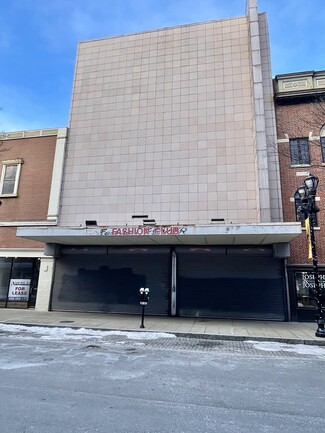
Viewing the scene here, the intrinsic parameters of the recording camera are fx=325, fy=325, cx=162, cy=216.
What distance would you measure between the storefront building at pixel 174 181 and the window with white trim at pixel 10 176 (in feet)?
11.6

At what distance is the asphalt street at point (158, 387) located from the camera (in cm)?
454

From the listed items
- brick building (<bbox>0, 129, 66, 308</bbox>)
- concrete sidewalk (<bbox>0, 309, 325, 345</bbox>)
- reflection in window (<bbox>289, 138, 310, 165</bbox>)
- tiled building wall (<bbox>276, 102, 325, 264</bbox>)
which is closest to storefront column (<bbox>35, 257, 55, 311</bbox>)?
brick building (<bbox>0, 129, 66, 308</bbox>)

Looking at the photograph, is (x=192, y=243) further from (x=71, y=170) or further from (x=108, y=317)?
(x=71, y=170)

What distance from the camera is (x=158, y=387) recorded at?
617 cm

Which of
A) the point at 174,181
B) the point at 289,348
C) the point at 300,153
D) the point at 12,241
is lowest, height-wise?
the point at 289,348

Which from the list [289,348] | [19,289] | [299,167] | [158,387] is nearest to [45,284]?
[19,289]

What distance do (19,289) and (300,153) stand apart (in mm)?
18365

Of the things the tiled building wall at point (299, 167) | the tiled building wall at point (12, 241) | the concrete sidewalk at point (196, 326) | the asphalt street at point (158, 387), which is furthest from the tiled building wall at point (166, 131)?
the asphalt street at point (158, 387)

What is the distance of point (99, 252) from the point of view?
1888 cm

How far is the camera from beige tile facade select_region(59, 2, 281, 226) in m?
18.0

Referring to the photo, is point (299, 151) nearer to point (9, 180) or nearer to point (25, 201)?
point (25, 201)

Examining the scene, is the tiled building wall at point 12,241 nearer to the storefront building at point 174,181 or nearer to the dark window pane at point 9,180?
the storefront building at point 174,181

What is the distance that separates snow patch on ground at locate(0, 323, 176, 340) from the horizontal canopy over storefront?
4.53m

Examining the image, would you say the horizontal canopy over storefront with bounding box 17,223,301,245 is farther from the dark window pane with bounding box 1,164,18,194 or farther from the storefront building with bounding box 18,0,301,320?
the dark window pane with bounding box 1,164,18,194
